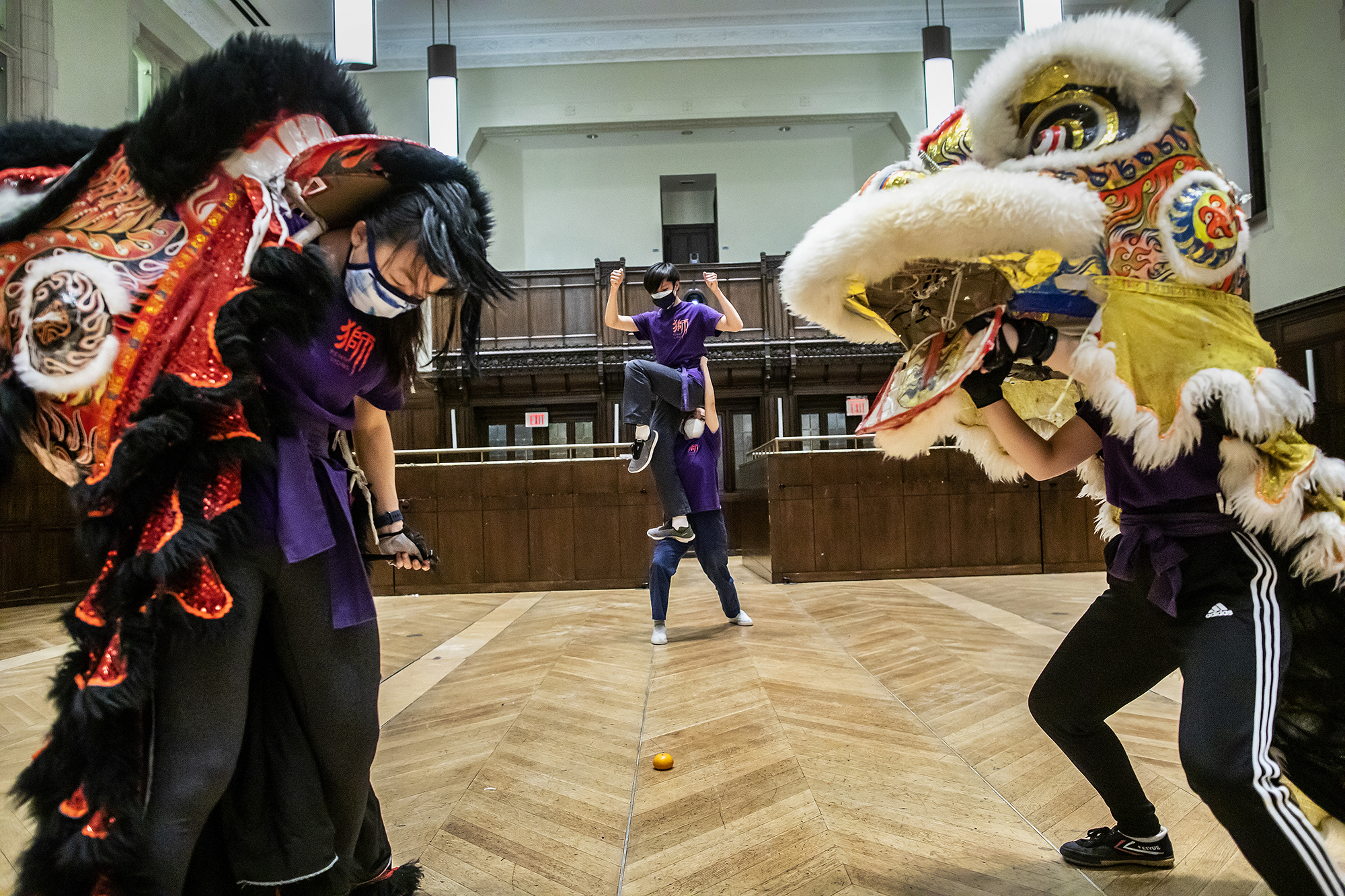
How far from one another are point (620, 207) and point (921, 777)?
11.8 m

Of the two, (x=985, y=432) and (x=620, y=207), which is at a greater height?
(x=620, y=207)

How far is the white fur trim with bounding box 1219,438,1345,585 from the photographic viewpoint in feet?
3.43

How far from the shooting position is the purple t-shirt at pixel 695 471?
3707 mm

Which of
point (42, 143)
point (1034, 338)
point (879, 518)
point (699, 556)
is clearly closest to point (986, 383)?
point (1034, 338)

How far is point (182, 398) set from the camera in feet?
2.99

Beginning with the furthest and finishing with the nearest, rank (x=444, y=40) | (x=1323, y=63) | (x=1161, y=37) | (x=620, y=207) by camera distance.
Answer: (x=620, y=207), (x=444, y=40), (x=1323, y=63), (x=1161, y=37)

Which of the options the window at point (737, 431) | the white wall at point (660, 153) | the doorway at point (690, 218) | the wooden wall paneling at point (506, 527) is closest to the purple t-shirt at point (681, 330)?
the wooden wall paneling at point (506, 527)

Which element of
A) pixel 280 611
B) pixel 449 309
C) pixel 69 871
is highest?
pixel 449 309

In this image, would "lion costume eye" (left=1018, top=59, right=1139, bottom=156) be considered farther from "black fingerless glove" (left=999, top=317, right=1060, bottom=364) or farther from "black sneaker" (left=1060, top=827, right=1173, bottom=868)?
"black sneaker" (left=1060, top=827, right=1173, bottom=868)

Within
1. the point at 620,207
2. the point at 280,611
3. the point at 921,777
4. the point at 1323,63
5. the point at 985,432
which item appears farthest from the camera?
the point at 620,207

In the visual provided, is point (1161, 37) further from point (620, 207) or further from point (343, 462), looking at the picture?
point (620, 207)

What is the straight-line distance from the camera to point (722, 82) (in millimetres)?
11570

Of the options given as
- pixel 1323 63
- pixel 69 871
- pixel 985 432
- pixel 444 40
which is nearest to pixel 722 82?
pixel 444 40

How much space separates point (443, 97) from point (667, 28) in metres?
5.57
